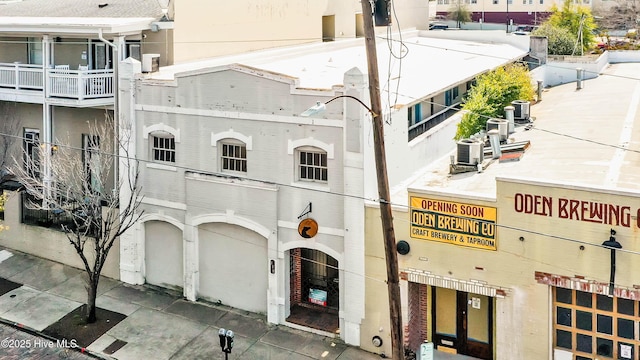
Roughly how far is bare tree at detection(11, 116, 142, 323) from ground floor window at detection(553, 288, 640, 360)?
13.4 metres

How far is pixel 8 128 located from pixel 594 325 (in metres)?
23.2

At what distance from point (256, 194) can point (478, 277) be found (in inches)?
285

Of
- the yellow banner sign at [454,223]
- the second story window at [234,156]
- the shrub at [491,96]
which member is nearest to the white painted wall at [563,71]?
the shrub at [491,96]

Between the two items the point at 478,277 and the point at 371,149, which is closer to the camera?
the point at 478,277

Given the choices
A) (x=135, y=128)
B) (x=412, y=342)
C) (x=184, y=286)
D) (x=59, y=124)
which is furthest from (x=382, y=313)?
(x=59, y=124)

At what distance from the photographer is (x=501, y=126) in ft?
78.2

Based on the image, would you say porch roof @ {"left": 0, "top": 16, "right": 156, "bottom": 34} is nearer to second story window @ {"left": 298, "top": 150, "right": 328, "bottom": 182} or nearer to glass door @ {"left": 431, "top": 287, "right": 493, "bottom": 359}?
second story window @ {"left": 298, "top": 150, "right": 328, "bottom": 182}

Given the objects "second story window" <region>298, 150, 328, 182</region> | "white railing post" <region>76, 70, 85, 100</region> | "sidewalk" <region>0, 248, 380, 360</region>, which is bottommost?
"sidewalk" <region>0, 248, 380, 360</region>

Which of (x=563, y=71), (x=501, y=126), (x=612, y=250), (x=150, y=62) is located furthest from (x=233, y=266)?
(x=563, y=71)

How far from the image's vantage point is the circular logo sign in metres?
19.2

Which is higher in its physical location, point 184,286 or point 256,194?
point 256,194

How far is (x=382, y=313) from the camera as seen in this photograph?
18297 millimetres

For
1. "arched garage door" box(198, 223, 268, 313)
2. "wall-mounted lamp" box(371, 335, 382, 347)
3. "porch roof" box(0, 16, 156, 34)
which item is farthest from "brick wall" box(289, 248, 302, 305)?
"porch roof" box(0, 16, 156, 34)

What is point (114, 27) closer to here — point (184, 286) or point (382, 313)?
point (184, 286)
